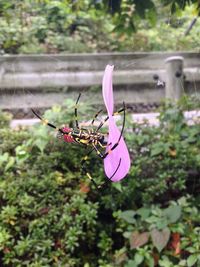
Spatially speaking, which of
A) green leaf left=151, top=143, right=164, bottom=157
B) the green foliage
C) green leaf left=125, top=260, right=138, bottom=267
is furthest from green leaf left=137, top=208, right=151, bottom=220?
the green foliage

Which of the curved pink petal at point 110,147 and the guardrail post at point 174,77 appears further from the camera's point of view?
the guardrail post at point 174,77

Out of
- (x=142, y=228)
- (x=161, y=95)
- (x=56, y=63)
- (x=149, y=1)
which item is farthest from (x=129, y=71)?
(x=142, y=228)

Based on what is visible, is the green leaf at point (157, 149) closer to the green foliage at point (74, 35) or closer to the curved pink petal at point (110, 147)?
the green foliage at point (74, 35)

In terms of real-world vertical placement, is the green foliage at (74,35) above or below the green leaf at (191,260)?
above

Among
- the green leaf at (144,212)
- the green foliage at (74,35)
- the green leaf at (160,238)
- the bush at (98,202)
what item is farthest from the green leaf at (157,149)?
the green foliage at (74,35)

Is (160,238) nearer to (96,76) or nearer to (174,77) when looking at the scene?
(174,77)

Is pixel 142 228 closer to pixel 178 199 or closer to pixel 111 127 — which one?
pixel 178 199
